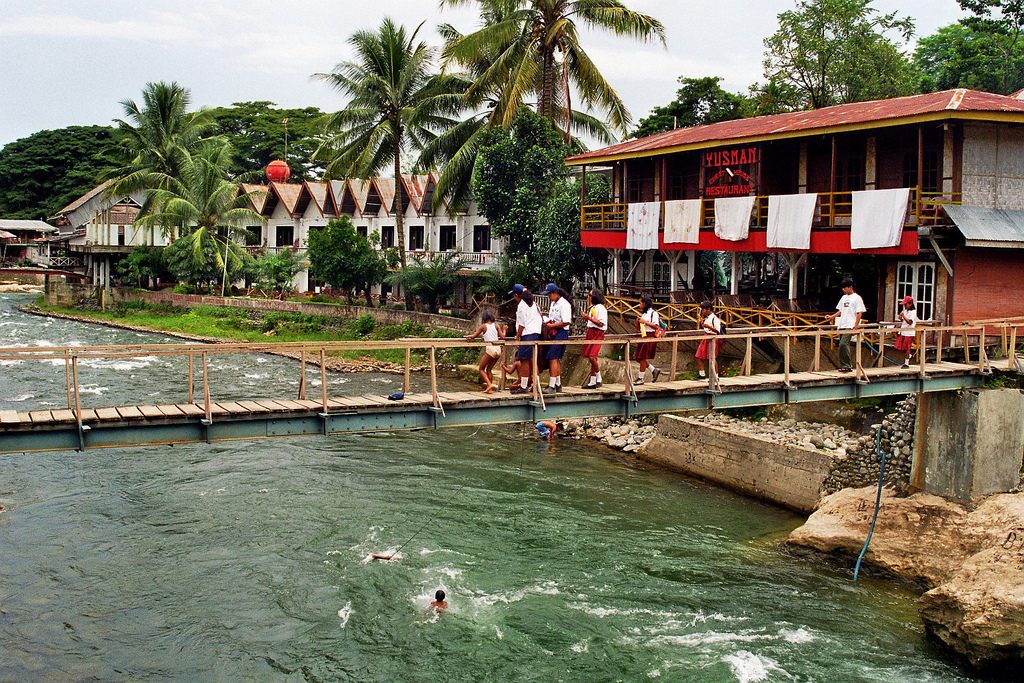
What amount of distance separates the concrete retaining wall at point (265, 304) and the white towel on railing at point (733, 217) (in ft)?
40.6

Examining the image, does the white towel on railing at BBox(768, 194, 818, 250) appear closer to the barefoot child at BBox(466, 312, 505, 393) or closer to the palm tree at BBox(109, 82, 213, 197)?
the barefoot child at BBox(466, 312, 505, 393)

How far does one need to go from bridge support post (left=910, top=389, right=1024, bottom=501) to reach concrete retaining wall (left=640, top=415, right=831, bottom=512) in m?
2.18

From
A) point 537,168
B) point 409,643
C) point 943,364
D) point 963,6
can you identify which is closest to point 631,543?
point 409,643

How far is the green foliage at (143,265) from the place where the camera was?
A: 61.5 m

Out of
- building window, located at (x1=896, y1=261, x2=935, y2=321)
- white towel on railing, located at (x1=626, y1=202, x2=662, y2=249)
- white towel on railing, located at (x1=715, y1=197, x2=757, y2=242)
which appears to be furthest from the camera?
white towel on railing, located at (x1=626, y1=202, x2=662, y2=249)

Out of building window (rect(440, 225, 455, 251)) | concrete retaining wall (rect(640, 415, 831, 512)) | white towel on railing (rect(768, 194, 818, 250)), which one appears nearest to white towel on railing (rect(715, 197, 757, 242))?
white towel on railing (rect(768, 194, 818, 250))

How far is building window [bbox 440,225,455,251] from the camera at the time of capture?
175 ft

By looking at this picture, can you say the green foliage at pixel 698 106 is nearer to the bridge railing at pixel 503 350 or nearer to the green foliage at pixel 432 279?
the green foliage at pixel 432 279

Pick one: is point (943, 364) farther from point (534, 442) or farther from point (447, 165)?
point (447, 165)

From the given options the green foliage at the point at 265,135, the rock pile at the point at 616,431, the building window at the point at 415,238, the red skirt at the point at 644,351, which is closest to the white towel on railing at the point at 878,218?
the rock pile at the point at 616,431

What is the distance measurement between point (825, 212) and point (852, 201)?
7.80 ft

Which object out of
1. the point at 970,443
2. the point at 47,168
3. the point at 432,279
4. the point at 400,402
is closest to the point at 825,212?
the point at 970,443

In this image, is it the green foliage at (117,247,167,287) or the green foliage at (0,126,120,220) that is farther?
the green foliage at (0,126,120,220)

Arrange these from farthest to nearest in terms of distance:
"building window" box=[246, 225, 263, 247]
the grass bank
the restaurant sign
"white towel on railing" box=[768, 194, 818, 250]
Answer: "building window" box=[246, 225, 263, 247], the grass bank, the restaurant sign, "white towel on railing" box=[768, 194, 818, 250]
